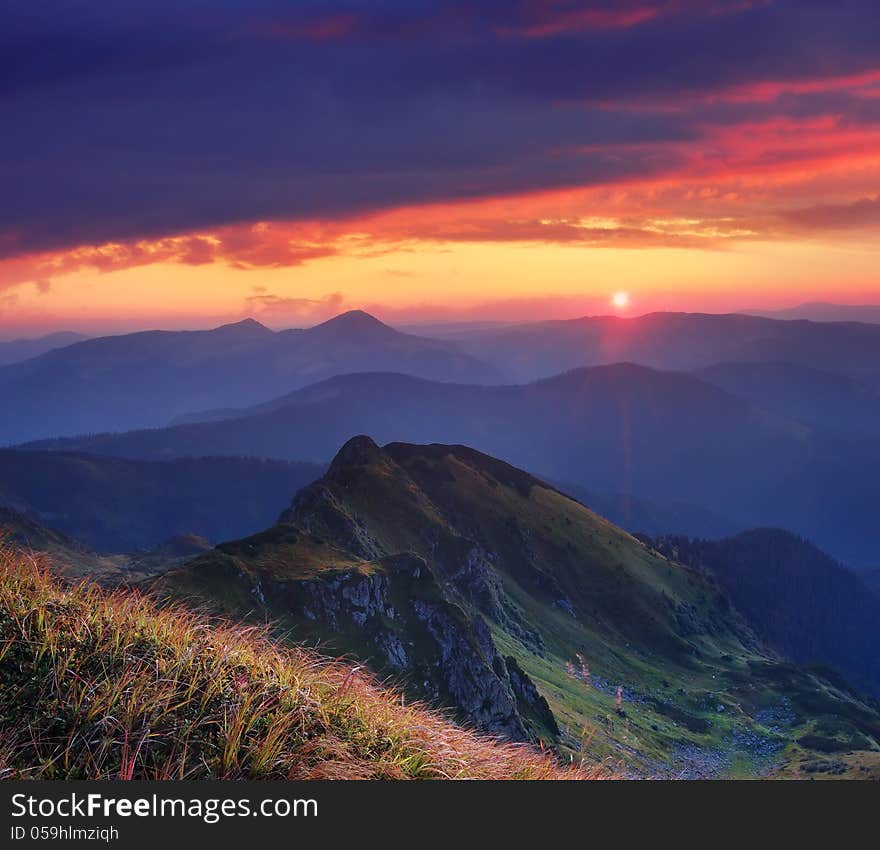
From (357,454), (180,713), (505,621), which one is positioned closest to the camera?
(180,713)

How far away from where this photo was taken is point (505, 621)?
134 m

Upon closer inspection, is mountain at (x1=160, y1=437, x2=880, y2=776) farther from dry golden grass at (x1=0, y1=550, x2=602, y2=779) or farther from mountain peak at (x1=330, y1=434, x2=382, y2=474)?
dry golden grass at (x1=0, y1=550, x2=602, y2=779)

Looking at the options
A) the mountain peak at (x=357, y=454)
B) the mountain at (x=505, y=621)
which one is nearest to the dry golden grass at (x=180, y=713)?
the mountain at (x=505, y=621)

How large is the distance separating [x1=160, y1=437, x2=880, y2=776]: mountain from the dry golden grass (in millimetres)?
3599

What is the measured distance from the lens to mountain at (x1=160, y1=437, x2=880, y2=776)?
228 ft

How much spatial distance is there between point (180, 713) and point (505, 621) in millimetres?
129462

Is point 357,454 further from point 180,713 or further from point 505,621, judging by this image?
point 180,713

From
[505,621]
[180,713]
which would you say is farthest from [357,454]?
[180,713]

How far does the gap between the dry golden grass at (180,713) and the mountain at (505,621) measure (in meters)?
3.60

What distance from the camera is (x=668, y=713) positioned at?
145000 millimetres

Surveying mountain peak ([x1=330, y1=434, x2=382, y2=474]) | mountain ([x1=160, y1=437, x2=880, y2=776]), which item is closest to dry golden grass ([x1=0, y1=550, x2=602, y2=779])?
mountain ([x1=160, y1=437, x2=880, y2=776])

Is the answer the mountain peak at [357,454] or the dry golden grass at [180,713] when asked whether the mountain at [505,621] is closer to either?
the mountain peak at [357,454]

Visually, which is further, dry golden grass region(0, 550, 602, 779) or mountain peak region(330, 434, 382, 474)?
mountain peak region(330, 434, 382, 474)

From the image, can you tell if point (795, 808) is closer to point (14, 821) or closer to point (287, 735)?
point (287, 735)
